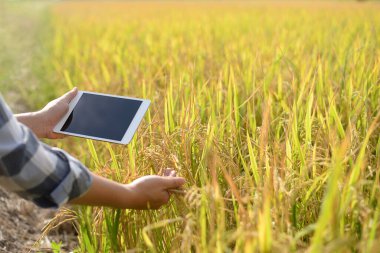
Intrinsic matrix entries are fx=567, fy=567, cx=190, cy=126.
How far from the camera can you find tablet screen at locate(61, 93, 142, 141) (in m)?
1.41

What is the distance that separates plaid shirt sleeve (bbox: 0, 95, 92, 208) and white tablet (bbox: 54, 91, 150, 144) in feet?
0.89

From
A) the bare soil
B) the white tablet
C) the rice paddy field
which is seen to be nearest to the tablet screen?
the white tablet

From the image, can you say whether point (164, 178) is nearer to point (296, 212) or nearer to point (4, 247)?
point (296, 212)

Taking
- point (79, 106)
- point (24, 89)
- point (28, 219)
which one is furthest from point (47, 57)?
point (79, 106)

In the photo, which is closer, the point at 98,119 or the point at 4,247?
the point at 98,119

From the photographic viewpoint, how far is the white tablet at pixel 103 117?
1.39m

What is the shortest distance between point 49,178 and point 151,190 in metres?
0.27

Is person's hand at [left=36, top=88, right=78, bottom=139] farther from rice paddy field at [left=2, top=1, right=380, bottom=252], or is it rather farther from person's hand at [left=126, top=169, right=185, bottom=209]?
person's hand at [left=126, top=169, right=185, bottom=209]

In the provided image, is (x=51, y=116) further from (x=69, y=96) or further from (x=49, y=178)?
(x=49, y=178)

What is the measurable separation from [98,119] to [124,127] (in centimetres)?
9

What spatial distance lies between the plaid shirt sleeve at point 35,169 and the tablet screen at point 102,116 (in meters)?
0.29

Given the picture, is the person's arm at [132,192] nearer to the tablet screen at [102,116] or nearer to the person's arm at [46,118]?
the tablet screen at [102,116]

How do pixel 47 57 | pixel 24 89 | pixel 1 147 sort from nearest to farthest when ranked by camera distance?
1. pixel 1 147
2. pixel 24 89
3. pixel 47 57

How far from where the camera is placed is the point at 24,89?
14.0ft
